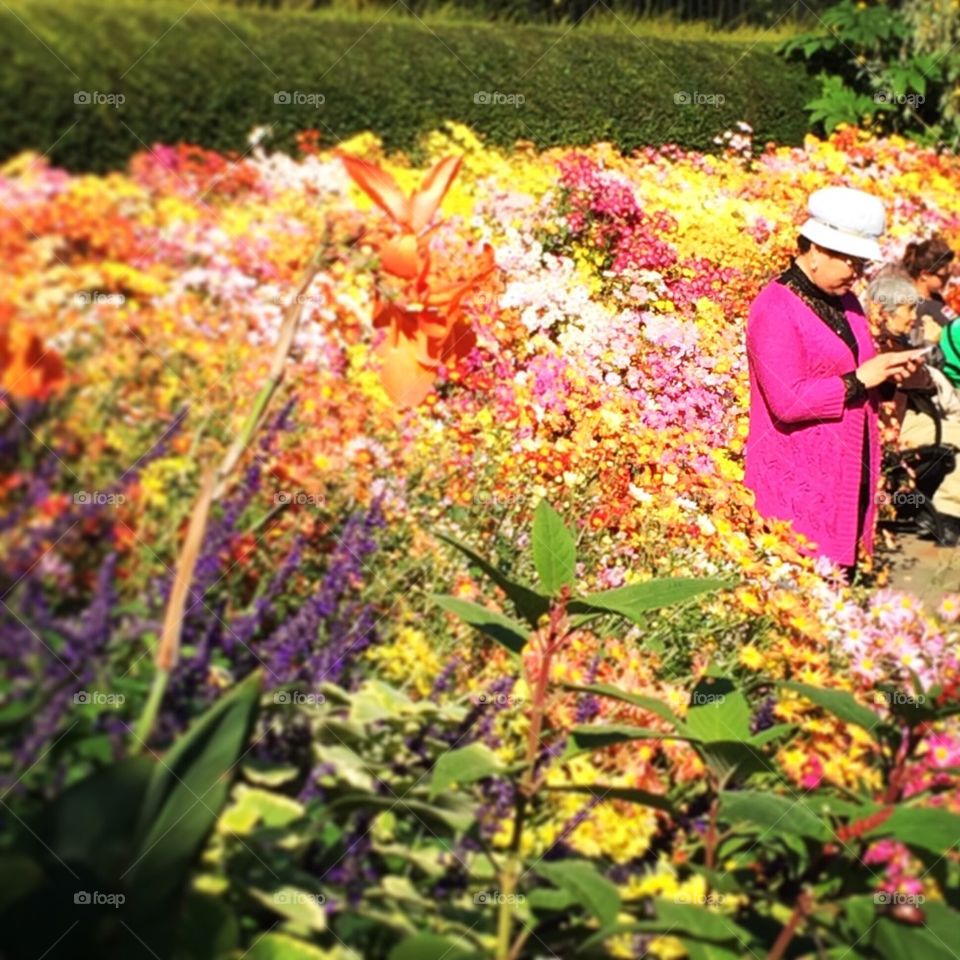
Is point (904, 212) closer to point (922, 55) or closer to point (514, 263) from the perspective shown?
point (922, 55)

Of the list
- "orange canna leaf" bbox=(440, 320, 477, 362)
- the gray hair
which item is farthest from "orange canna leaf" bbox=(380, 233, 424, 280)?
the gray hair

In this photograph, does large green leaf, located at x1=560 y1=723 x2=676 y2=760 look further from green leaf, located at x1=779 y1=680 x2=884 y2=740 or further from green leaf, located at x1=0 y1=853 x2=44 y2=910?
green leaf, located at x1=0 y1=853 x2=44 y2=910

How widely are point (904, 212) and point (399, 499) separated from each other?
220 inches

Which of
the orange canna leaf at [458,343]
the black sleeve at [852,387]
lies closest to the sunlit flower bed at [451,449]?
the orange canna leaf at [458,343]

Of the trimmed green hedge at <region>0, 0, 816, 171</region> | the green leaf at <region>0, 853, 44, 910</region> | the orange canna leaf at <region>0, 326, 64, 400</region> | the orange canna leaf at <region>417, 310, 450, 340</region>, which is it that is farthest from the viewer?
the orange canna leaf at <region>417, 310, 450, 340</region>

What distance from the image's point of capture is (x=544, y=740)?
10.3 feet

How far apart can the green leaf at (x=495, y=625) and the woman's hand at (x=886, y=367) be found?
2.39m

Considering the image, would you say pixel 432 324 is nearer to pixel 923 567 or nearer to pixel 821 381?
pixel 821 381

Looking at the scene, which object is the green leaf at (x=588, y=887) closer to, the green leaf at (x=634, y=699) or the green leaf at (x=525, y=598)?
the green leaf at (x=634, y=699)

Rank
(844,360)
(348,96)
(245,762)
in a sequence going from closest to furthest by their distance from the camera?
(245,762) < (844,360) < (348,96)

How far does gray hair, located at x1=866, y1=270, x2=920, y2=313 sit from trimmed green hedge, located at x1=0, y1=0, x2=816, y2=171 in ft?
4.99

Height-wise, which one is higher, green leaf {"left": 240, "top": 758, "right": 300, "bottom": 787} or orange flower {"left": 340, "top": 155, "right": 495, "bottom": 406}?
orange flower {"left": 340, "top": 155, "right": 495, "bottom": 406}

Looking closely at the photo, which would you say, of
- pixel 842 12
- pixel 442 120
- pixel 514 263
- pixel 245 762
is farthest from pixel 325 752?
pixel 842 12

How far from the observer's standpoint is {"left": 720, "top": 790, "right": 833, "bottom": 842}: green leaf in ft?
7.45
